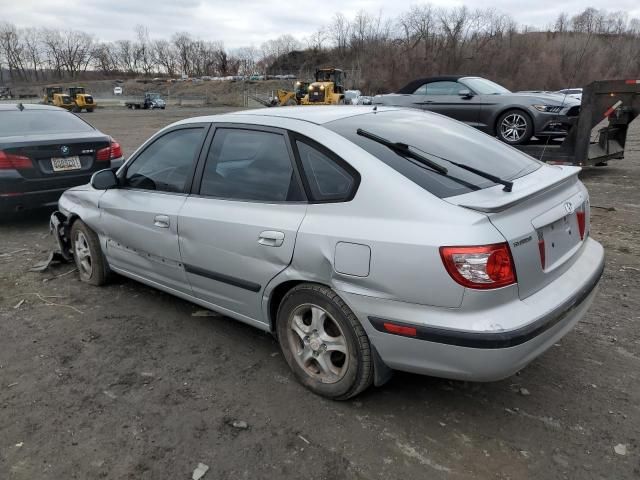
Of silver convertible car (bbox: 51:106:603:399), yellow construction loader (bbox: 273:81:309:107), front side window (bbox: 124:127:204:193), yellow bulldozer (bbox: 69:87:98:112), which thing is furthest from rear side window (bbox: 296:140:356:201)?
yellow bulldozer (bbox: 69:87:98:112)

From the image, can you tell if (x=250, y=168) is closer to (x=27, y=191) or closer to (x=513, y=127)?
(x=27, y=191)

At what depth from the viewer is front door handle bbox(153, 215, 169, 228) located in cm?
341

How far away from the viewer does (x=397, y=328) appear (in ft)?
7.63

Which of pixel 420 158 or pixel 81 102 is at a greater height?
pixel 420 158

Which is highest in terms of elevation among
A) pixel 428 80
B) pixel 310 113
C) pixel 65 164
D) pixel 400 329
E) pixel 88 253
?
pixel 428 80

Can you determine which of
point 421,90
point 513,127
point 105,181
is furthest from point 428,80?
point 105,181

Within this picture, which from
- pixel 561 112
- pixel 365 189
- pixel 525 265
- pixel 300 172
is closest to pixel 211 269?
pixel 300 172

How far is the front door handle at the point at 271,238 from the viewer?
2.70 meters

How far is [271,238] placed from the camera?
275 centimetres

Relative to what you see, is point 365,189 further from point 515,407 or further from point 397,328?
point 515,407

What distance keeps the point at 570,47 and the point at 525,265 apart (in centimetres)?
→ 7784

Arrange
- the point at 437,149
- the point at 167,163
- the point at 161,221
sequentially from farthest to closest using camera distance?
the point at 167,163 → the point at 161,221 → the point at 437,149

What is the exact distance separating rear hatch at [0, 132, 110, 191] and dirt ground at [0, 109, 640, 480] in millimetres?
2807

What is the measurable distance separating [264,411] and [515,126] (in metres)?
8.52
